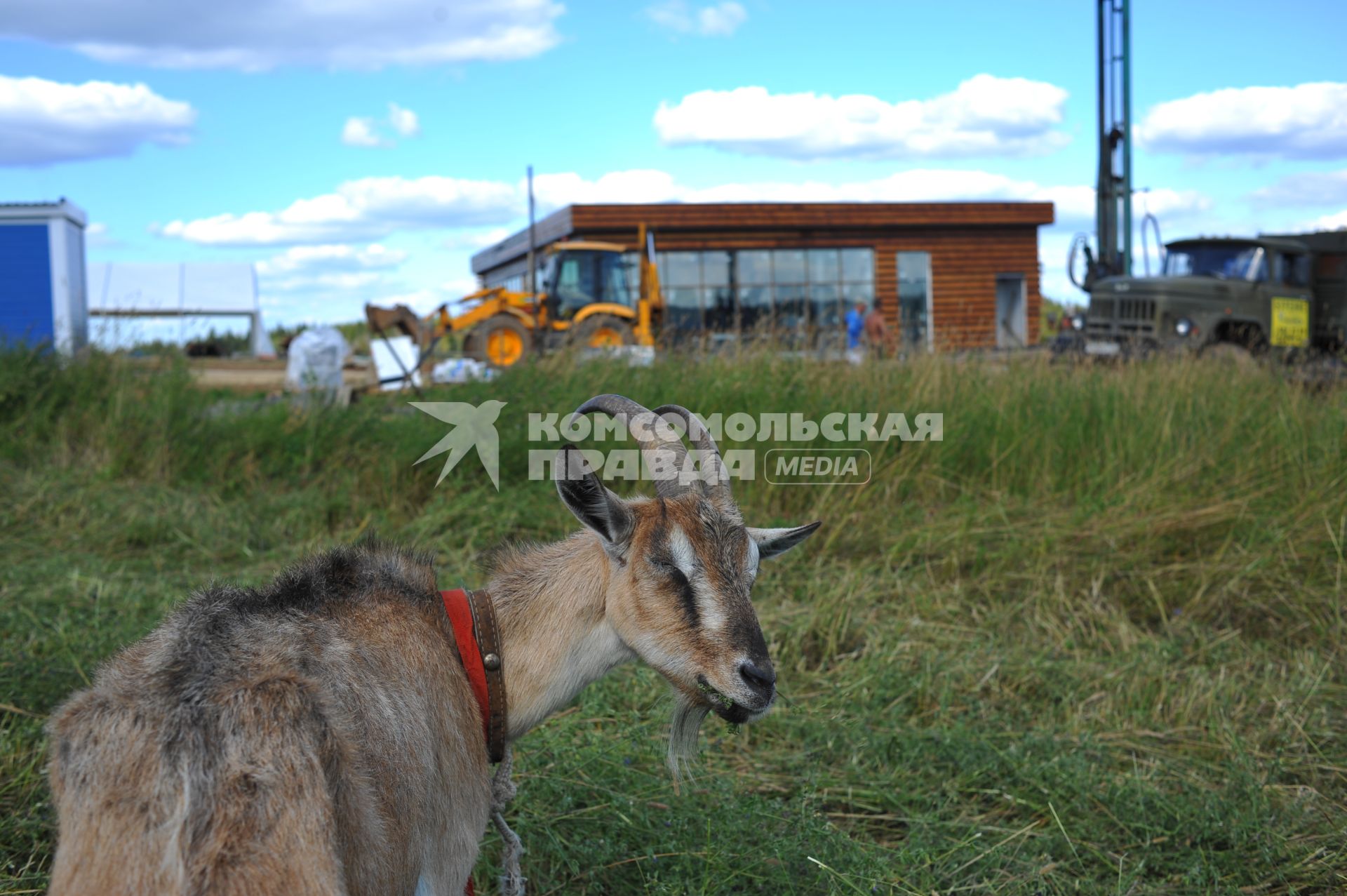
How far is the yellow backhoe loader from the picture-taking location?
17609 millimetres

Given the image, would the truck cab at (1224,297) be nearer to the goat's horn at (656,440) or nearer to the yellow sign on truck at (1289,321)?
the yellow sign on truck at (1289,321)

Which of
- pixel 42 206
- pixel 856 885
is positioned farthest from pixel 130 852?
pixel 42 206

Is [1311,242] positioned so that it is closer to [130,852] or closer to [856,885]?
[856,885]

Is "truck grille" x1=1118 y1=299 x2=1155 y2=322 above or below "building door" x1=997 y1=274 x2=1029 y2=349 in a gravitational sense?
below

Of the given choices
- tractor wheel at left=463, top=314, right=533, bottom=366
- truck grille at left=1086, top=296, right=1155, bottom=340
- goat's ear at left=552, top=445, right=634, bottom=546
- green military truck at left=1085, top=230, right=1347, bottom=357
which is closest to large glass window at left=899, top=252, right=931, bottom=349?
truck grille at left=1086, top=296, right=1155, bottom=340

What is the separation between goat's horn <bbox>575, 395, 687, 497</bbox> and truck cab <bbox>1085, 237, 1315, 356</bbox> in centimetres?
1286

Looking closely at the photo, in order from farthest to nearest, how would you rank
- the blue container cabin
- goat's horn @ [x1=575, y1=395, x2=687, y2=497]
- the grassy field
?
the blue container cabin → the grassy field → goat's horn @ [x1=575, y1=395, x2=687, y2=497]

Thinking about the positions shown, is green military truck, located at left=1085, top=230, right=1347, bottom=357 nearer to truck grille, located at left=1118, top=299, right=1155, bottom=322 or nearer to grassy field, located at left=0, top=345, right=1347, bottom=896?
truck grille, located at left=1118, top=299, right=1155, bottom=322

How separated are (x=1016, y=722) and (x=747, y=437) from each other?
10.7ft

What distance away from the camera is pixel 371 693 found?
2416mm

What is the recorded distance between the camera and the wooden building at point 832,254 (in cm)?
2598

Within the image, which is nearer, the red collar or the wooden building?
the red collar

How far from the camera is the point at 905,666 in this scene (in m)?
5.44

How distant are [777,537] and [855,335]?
12183 mm
